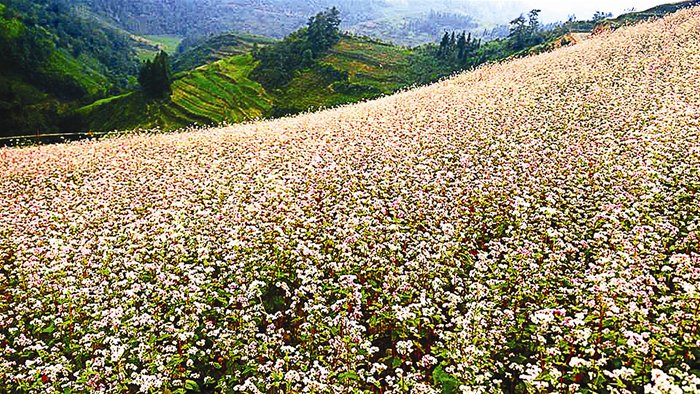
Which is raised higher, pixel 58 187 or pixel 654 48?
pixel 654 48

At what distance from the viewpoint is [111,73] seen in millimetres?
159500

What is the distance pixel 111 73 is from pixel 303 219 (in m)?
173

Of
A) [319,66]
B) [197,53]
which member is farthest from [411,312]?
[197,53]

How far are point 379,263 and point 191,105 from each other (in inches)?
3407

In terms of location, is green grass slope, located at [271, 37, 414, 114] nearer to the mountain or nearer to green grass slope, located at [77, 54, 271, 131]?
the mountain

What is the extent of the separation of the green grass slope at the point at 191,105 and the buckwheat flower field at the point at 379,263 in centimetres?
6413

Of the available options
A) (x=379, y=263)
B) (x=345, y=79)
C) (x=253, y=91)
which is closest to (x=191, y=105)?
(x=253, y=91)

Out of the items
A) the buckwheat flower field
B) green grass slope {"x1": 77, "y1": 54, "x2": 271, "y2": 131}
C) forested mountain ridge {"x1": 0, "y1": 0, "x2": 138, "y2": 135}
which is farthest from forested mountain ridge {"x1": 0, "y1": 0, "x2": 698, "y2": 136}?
the buckwheat flower field

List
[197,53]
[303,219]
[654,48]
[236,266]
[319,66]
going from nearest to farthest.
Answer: [236,266] → [303,219] → [654,48] → [319,66] → [197,53]

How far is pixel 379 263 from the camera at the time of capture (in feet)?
29.7

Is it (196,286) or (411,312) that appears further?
(196,286)

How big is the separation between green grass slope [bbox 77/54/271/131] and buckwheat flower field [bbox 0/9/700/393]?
64.1m

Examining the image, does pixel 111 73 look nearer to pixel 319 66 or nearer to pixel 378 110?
pixel 319 66

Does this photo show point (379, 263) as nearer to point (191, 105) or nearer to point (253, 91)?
point (191, 105)
